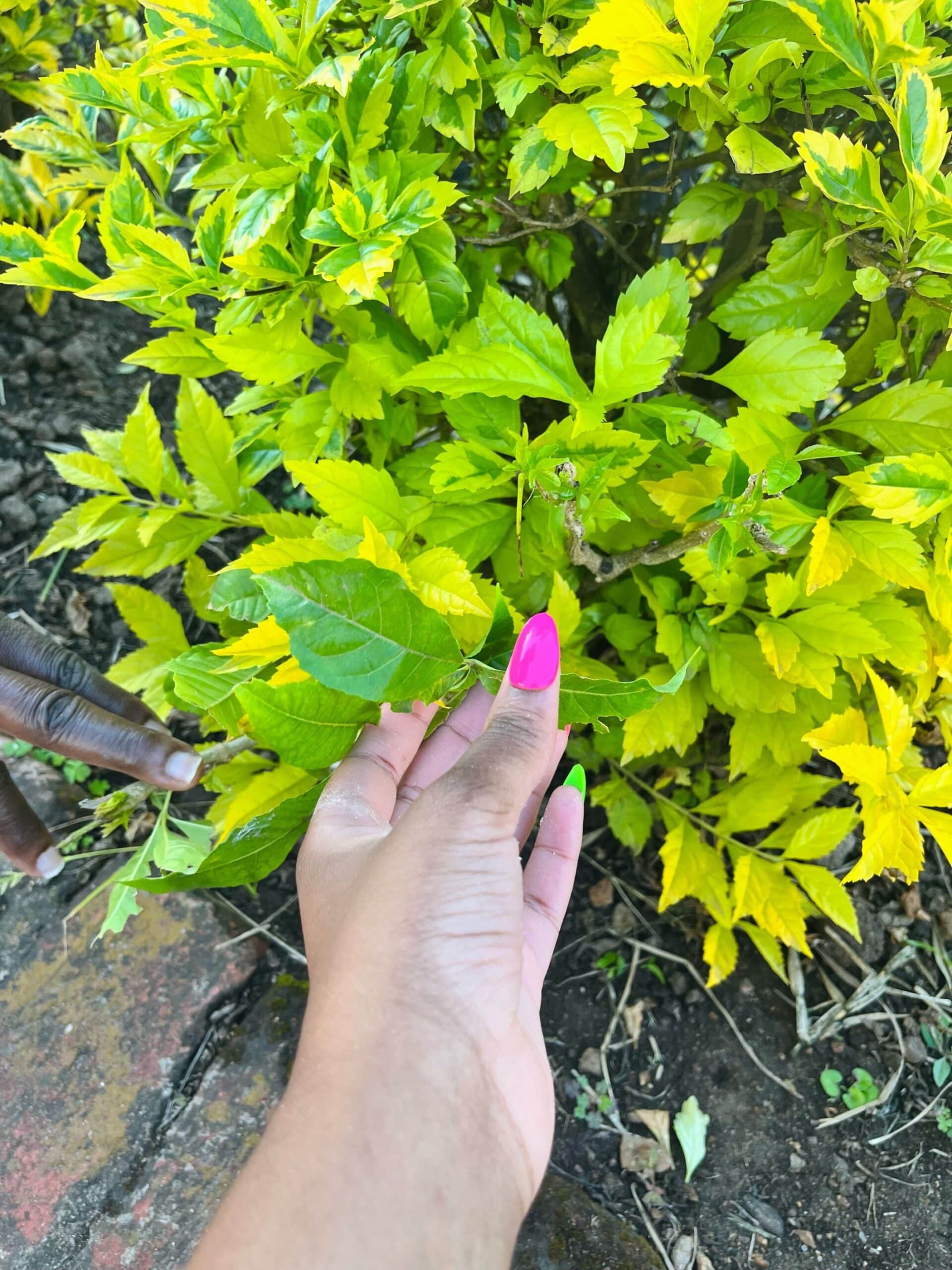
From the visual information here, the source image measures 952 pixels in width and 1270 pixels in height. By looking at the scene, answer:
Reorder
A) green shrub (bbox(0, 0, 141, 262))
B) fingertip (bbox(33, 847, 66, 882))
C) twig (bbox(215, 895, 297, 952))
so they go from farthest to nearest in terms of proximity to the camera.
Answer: green shrub (bbox(0, 0, 141, 262)) < twig (bbox(215, 895, 297, 952)) < fingertip (bbox(33, 847, 66, 882))

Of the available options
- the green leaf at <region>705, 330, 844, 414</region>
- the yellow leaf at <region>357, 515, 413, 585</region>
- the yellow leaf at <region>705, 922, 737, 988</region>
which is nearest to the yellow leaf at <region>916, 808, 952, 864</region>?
the yellow leaf at <region>705, 922, 737, 988</region>

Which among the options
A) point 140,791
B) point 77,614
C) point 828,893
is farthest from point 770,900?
point 77,614

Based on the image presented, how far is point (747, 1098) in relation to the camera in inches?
65.6

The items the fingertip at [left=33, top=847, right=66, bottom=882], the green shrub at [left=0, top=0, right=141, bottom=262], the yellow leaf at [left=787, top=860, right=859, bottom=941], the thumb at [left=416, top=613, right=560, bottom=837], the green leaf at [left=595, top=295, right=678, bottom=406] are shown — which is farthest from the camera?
the green shrub at [left=0, top=0, right=141, bottom=262]

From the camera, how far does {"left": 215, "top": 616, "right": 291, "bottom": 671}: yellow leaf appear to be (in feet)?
3.45

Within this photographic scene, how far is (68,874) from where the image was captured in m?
1.89

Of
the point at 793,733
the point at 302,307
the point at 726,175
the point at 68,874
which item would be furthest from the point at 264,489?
the point at 793,733

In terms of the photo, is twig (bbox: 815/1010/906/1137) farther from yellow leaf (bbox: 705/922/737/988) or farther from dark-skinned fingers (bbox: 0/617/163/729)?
dark-skinned fingers (bbox: 0/617/163/729)

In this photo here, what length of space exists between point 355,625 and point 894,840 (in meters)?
0.83

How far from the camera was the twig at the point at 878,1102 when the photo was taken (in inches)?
64.4

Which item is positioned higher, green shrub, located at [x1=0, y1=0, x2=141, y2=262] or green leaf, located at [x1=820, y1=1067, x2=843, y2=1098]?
green shrub, located at [x1=0, y1=0, x2=141, y2=262]

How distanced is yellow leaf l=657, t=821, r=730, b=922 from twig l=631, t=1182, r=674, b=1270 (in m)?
0.57

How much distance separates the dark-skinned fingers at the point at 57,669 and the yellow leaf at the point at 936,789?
1.25m

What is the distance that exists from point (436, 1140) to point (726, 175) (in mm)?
1483
